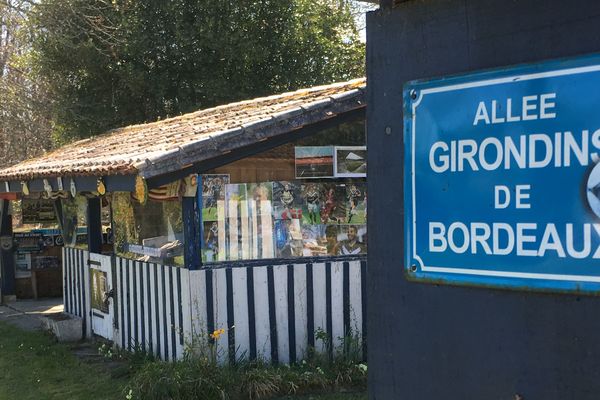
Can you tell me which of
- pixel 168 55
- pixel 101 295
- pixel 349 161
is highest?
pixel 168 55

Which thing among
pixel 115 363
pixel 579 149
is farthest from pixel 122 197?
pixel 579 149

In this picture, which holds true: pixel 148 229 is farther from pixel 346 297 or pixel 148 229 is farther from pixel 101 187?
pixel 346 297

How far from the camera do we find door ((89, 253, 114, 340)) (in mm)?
8359

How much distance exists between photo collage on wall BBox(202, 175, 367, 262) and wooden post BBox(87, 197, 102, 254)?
10.2ft

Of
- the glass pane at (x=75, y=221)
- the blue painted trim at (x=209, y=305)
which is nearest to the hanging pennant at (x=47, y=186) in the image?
the glass pane at (x=75, y=221)

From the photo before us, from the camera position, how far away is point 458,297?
6.10 feet

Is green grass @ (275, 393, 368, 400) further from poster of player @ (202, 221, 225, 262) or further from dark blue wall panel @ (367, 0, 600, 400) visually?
dark blue wall panel @ (367, 0, 600, 400)

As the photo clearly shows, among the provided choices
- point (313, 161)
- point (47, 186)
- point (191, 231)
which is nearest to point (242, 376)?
point (191, 231)

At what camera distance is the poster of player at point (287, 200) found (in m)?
6.86

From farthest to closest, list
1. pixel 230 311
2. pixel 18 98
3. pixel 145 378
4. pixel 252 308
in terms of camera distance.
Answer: pixel 18 98 < pixel 252 308 < pixel 230 311 < pixel 145 378

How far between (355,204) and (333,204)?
0.26m

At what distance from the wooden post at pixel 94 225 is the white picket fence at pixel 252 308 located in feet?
5.63

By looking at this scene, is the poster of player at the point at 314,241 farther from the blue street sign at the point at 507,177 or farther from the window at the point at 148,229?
the blue street sign at the point at 507,177

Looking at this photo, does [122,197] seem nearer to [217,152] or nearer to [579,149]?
[217,152]
